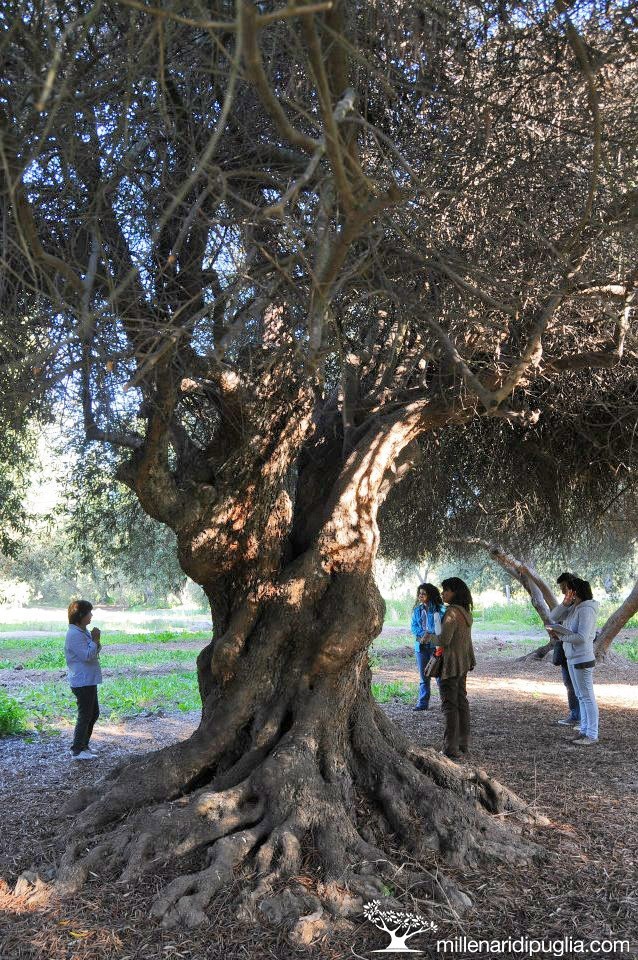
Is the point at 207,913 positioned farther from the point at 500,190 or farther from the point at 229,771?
the point at 500,190

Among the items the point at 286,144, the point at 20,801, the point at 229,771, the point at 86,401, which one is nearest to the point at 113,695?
the point at 20,801

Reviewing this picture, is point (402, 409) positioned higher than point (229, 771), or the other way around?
point (402, 409)

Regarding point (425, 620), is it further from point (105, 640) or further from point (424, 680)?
point (105, 640)

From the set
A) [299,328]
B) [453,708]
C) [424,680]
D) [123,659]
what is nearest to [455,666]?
[453,708]

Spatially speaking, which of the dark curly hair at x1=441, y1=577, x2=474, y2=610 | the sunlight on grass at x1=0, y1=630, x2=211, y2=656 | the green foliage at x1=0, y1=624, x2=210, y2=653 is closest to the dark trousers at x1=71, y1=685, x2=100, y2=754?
the dark curly hair at x1=441, y1=577, x2=474, y2=610

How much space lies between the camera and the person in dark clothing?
7.86 m

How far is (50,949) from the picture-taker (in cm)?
370

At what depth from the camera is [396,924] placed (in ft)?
12.6

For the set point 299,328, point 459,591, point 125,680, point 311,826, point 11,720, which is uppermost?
point 299,328

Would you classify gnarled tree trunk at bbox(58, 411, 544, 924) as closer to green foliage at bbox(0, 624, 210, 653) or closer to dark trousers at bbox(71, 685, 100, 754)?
dark trousers at bbox(71, 685, 100, 754)

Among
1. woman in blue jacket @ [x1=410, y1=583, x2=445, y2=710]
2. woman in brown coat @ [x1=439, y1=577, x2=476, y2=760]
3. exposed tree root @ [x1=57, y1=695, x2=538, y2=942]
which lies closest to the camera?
exposed tree root @ [x1=57, y1=695, x2=538, y2=942]

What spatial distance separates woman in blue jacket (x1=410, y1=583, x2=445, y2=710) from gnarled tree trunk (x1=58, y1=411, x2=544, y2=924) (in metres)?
4.71

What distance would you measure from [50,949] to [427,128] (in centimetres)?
517

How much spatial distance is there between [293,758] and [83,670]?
3.80 meters
